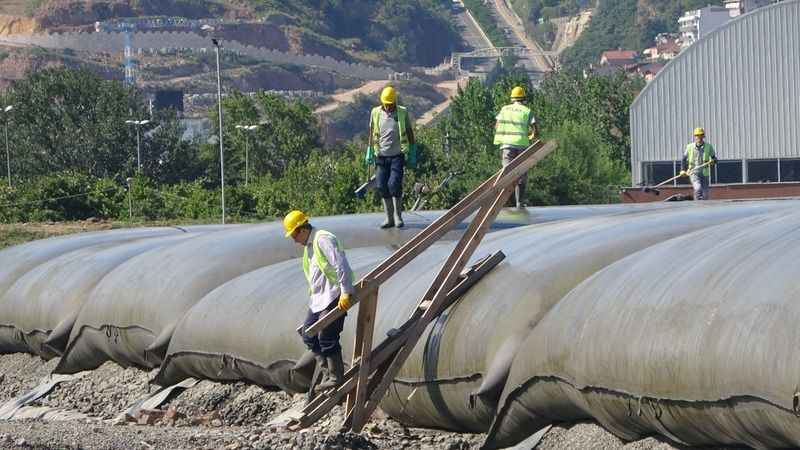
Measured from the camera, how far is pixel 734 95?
49281mm

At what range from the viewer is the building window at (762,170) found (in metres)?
48.7

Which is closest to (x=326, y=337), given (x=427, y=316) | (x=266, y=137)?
(x=427, y=316)

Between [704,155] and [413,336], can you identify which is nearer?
[413,336]

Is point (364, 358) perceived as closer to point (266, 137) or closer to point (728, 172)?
point (728, 172)

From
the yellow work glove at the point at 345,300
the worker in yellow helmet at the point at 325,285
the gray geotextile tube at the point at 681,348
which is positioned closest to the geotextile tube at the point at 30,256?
the worker in yellow helmet at the point at 325,285

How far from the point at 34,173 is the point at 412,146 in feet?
249

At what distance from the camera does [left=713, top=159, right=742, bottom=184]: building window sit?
4909cm

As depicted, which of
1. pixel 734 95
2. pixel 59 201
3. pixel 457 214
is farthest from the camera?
pixel 59 201

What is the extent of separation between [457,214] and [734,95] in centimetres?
3824

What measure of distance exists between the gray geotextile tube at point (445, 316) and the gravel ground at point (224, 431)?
0.53 feet

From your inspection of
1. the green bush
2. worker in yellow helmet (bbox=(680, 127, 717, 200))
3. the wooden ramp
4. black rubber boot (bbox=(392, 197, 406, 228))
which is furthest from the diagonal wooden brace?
the green bush

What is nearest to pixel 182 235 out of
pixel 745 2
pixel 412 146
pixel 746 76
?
pixel 412 146

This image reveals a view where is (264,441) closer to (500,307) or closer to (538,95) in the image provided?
(500,307)

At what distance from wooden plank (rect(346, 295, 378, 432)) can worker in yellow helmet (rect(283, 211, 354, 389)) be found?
0.18 metres
